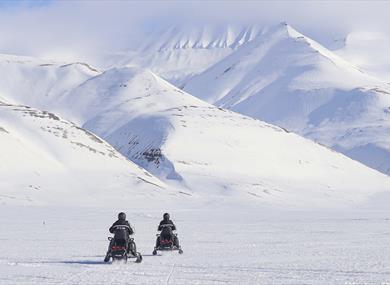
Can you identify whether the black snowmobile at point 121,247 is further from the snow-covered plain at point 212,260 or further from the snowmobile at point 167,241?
the snowmobile at point 167,241

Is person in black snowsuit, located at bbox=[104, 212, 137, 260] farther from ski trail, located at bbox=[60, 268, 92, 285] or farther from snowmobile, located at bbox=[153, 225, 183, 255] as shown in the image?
snowmobile, located at bbox=[153, 225, 183, 255]

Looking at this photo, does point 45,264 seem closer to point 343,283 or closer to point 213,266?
point 213,266

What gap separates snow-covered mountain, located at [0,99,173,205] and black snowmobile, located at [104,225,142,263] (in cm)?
9029

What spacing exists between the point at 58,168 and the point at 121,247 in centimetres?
12772

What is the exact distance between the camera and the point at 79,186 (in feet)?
458

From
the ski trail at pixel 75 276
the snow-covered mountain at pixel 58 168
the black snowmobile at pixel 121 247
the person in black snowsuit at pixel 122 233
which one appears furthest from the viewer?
the snow-covered mountain at pixel 58 168

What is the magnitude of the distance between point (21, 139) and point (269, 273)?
146 m

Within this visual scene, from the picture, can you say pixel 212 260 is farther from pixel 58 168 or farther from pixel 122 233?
pixel 58 168

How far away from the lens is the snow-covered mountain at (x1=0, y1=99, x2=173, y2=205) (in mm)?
129125

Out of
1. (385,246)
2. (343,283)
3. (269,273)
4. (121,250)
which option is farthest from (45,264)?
(385,246)

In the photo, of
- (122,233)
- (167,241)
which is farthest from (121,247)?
(167,241)

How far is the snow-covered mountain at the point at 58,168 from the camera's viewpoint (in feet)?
424

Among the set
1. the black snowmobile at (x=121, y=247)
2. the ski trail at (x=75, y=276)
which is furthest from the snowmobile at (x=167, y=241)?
the ski trail at (x=75, y=276)

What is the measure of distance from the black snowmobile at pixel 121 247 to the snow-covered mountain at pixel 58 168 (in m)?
90.3
